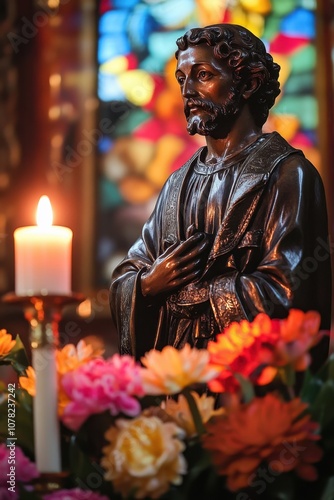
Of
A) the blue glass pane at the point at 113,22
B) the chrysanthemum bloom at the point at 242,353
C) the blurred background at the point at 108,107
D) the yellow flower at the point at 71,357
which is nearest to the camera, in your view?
the chrysanthemum bloom at the point at 242,353

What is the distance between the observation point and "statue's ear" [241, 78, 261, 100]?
73.4 inches

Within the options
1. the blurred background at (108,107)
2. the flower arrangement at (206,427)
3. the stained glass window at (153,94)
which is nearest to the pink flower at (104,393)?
the flower arrangement at (206,427)

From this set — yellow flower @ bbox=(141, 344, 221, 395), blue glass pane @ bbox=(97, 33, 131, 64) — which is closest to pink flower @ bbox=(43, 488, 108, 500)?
yellow flower @ bbox=(141, 344, 221, 395)

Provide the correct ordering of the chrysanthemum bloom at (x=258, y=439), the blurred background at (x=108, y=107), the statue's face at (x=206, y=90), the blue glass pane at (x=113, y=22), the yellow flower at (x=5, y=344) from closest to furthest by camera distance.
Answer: the chrysanthemum bloom at (x=258, y=439) → the yellow flower at (x=5, y=344) → the statue's face at (x=206, y=90) → the blurred background at (x=108, y=107) → the blue glass pane at (x=113, y=22)

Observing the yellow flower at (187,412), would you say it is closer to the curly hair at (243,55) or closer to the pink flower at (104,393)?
the pink flower at (104,393)

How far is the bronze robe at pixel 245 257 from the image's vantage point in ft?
5.45

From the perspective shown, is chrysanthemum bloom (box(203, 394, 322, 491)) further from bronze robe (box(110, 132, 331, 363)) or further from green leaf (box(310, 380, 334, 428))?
bronze robe (box(110, 132, 331, 363))

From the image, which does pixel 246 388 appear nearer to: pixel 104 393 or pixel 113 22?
pixel 104 393

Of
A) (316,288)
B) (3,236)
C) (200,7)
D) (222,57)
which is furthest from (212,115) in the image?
(200,7)

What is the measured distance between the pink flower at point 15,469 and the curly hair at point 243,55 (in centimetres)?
87

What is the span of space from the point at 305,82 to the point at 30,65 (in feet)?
4.40

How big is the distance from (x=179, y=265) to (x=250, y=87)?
0.38 meters

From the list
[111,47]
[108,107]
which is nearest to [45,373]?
[108,107]

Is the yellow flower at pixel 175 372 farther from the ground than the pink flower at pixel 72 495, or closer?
farther from the ground
